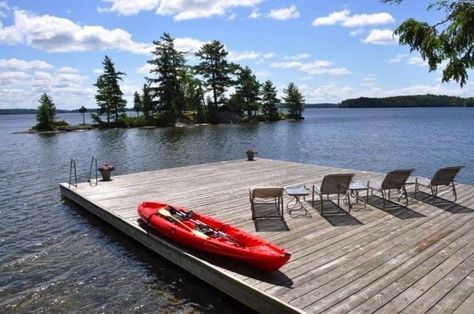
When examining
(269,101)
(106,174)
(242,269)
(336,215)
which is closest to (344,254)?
(242,269)

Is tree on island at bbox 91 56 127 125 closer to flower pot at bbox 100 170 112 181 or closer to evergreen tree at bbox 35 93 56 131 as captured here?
evergreen tree at bbox 35 93 56 131

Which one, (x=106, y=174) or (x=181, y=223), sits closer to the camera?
(x=181, y=223)

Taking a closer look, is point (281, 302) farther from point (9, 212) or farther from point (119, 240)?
point (9, 212)

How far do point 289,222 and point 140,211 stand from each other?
339cm

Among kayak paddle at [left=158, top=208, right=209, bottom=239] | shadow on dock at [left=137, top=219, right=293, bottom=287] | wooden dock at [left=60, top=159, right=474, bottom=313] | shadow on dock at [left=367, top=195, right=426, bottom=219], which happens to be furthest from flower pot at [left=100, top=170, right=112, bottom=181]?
shadow on dock at [left=367, top=195, right=426, bottom=219]

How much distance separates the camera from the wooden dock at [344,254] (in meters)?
5.34

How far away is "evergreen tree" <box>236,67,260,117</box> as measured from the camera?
7262 cm

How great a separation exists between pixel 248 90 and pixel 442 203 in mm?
64676

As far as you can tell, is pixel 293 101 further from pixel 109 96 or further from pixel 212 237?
pixel 212 237

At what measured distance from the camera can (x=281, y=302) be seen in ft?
17.4

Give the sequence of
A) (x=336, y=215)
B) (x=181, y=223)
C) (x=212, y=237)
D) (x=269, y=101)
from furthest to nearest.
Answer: (x=269, y=101)
(x=336, y=215)
(x=181, y=223)
(x=212, y=237)

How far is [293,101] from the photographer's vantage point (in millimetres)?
83625

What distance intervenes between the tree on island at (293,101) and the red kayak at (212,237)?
2976 inches

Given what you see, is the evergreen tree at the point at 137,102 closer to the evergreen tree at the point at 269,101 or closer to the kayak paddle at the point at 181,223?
the evergreen tree at the point at 269,101
